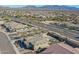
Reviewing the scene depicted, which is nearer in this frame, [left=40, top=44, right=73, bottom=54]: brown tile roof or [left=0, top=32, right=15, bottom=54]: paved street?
[left=40, top=44, right=73, bottom=54]: brown tile roof

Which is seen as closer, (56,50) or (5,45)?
(56,50)

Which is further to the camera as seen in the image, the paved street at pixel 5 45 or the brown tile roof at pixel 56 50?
the paved street at pixel 5 45
